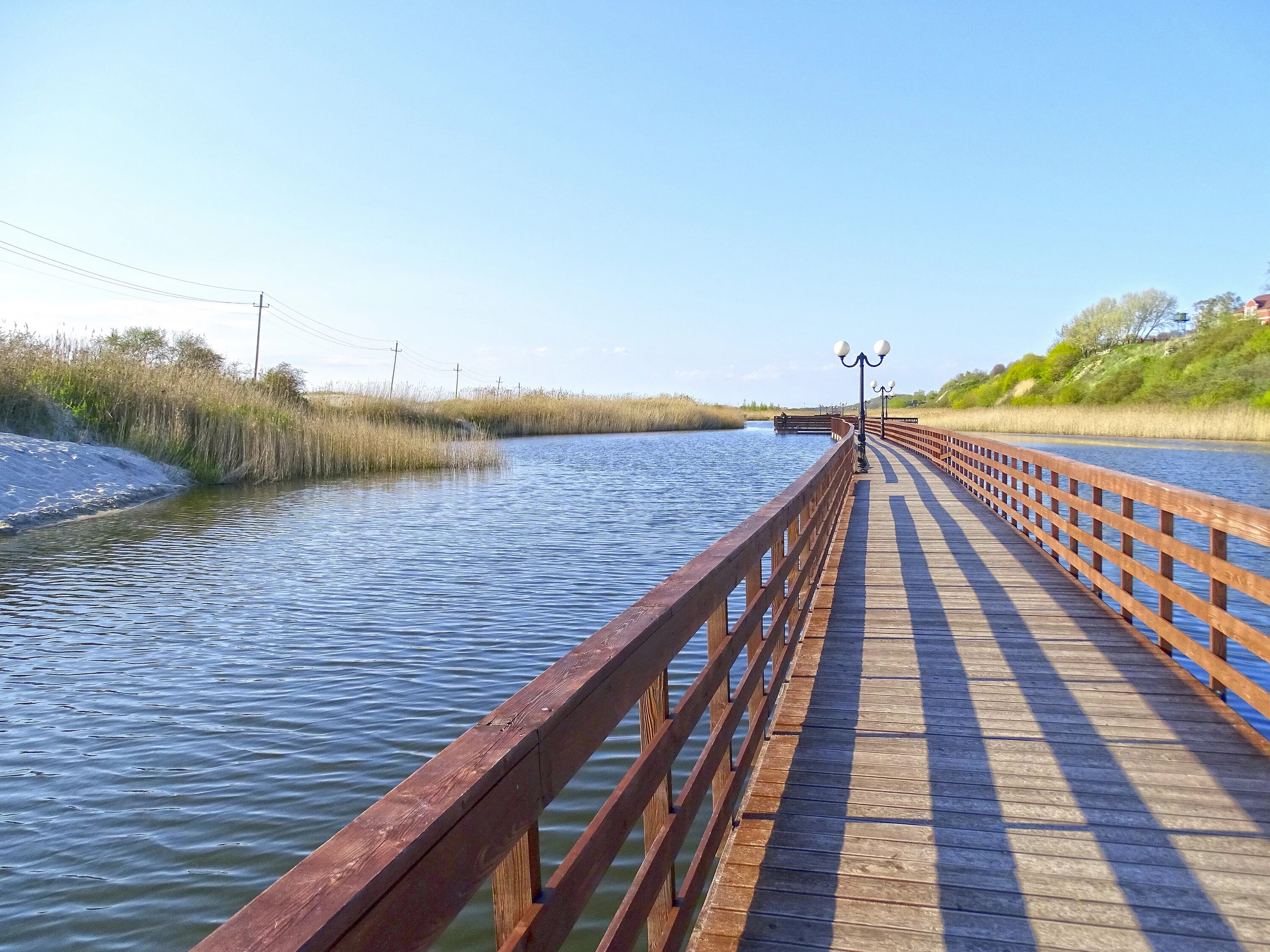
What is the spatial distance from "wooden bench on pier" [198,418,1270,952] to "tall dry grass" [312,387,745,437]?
88.2ft

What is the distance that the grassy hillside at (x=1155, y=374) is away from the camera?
44.2 metres

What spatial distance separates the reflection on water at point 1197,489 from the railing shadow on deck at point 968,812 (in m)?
1.45

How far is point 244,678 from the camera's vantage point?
6.31 meters

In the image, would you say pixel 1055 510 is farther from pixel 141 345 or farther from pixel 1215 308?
pixel 1215 308

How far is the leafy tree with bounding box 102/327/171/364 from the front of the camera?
69.8 ft

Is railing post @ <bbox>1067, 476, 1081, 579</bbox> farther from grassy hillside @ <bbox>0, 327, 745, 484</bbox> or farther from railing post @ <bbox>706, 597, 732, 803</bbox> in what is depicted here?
grassy hillside @ <bbox>0, 327, 745, 484</bbox>

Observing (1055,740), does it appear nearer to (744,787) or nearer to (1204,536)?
(744,787)

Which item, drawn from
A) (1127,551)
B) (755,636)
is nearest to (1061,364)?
(1127,551)

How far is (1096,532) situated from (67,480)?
15.5m

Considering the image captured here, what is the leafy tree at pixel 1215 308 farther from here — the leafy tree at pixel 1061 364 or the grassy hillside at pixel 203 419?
the grassy hillside at pixel 203 419

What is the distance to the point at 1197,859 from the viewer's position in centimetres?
281

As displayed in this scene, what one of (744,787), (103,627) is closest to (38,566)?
(103,627)

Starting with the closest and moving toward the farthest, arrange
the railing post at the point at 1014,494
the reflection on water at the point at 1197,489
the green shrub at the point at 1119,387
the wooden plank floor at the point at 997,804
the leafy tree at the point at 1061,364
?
1. the wooden plank floor at the point at 997,804
2. the reflection on water at the point at 1197,489
3. the railing post at the point at 1014,494
4. the green shrub at the point at 1119,387
5. the leafy tree at the point at 1061,364

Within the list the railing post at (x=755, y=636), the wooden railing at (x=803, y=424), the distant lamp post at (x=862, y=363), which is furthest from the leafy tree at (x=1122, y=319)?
the railing post at (x=755, y=636)
